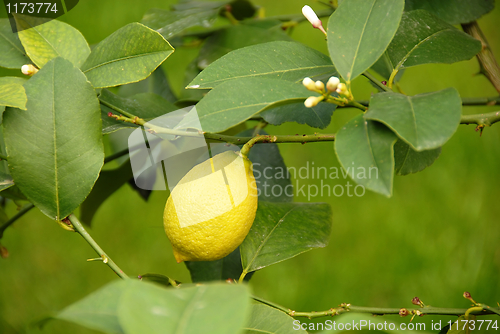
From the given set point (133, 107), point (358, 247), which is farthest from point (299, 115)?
point (358, 247)

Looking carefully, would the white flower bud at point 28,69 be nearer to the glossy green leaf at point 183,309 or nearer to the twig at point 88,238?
the twig at point 88,238

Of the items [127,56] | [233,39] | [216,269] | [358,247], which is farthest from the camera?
[358,247]

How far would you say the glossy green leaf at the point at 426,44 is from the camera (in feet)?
1.81

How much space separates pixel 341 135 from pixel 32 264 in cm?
165

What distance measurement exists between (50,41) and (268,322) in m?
0.46

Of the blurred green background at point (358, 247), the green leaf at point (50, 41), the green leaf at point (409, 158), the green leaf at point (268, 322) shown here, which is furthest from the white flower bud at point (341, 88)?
the blurred green background at point (358, 247)

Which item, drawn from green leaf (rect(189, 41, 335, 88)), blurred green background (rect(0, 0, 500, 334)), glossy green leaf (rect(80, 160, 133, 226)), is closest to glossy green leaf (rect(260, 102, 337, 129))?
green leaf (rect(189, 41, 335, 88))

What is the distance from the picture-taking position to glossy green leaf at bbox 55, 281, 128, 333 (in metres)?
0.30

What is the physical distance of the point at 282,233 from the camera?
0.59m

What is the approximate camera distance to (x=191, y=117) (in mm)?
415

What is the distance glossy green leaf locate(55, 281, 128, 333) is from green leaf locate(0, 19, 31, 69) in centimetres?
39

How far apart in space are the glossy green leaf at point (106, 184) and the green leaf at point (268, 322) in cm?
42

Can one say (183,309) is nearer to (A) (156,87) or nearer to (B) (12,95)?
(B) (12,95)

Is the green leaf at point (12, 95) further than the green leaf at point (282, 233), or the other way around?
the green leaf at point (282, 233)
